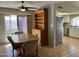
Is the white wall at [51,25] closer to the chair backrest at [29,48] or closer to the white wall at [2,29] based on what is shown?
the chair backrest at [29,48]

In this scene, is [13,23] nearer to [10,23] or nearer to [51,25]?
[10,23]

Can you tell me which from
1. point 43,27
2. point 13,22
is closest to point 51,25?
point 43,27

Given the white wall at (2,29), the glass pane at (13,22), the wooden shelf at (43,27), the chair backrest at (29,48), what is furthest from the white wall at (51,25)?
the white wall at (2,29)

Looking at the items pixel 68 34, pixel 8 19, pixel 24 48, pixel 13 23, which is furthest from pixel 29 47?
pixel 68 34

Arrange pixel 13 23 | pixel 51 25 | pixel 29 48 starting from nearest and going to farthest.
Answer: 1. pixel 29 48
2. pixel 13 23
3. pixel 51 25

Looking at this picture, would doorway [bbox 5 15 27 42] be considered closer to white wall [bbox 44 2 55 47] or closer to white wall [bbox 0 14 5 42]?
white wall [bbox 0 14 5 42]

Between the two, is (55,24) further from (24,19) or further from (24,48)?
(24,48)

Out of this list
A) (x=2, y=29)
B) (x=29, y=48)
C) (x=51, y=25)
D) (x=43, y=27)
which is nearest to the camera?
(x=29, y=48)

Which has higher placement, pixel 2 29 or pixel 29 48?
pixel 2 29

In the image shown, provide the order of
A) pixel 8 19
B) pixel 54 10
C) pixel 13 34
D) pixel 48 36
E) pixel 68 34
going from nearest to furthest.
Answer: pixel 8 19 < pixel 13 34 < pixel 54 10 < pixel 48 36 < pixel 68 34

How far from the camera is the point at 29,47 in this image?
3.19m

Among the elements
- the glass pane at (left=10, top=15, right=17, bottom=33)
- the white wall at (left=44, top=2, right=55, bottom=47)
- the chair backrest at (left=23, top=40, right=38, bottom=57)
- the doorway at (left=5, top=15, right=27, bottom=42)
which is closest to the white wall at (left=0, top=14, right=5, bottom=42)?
the doorway at (left=5, top=15, right=27, bottom=42)

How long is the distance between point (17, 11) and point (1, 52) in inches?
56.2

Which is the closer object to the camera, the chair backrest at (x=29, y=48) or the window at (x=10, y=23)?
the chair backrest at (x=29, y=48)
